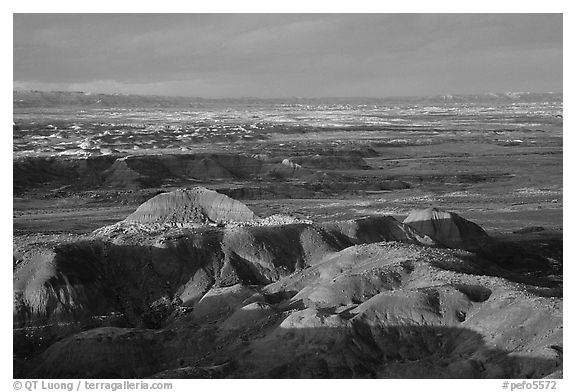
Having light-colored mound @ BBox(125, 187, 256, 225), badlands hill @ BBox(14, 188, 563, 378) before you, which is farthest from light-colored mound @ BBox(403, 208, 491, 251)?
light-colored mound @ BBox(125, 187, 256, 225)

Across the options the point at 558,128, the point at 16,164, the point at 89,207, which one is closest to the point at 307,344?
the point at 89,207

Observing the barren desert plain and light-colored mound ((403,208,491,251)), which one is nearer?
the barren desert plain

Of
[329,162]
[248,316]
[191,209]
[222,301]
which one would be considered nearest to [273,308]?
[248,316]

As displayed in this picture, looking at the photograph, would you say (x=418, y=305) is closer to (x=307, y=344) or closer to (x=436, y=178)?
(x=307, y=344)

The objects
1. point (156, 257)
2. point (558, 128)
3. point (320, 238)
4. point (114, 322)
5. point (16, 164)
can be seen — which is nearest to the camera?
point (114, 322)

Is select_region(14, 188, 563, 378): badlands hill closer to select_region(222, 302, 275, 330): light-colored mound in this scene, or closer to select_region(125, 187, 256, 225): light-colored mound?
select_region(222, 302, 275, 330): light-colored mound
